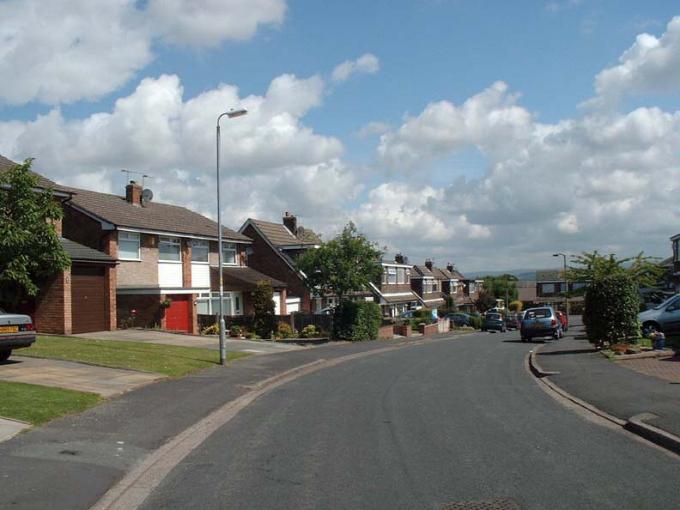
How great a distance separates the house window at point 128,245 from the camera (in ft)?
107

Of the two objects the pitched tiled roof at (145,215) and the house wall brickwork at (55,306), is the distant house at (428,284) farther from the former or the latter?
the house wall brickwork at (55,306)

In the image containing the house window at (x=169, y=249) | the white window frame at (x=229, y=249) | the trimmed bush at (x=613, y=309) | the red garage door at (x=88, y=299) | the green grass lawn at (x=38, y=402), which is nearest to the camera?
the green grass lawn at (x=38, y=402)

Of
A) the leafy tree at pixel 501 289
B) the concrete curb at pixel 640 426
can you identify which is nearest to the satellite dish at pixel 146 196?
the concrete curb at pixel 640 426

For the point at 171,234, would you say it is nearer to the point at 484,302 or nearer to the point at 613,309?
the point at 613,309

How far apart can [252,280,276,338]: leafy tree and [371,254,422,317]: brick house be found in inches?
1128

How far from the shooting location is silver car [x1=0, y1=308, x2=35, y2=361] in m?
15.7

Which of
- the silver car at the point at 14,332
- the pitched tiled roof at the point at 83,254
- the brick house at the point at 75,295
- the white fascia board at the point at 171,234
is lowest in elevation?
the silver car at the point at 14,332

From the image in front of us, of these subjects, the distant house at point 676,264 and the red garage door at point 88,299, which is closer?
the red garage door at point 88,299

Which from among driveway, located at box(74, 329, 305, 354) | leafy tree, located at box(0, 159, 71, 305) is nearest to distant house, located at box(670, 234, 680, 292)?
driveway, located at box(74, 329, 305, 354)

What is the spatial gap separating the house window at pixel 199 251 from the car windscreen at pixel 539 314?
17452 millimetres

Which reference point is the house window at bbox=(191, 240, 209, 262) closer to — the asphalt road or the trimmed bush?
the trimmed bush

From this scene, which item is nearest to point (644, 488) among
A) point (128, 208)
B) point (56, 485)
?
point (56, 485)

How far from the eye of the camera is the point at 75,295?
27.0m

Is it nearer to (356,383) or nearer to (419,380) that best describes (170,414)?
(356,383)
